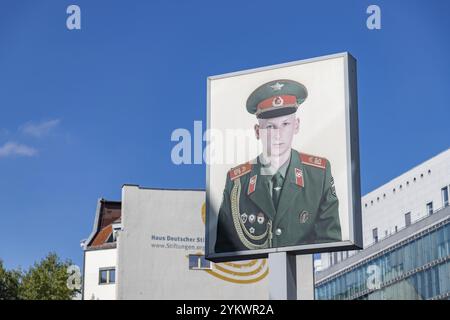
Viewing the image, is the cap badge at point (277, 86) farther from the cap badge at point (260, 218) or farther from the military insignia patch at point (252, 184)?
the cap badge at point (260, 218)

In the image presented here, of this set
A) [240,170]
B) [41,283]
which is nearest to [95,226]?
[41,283]

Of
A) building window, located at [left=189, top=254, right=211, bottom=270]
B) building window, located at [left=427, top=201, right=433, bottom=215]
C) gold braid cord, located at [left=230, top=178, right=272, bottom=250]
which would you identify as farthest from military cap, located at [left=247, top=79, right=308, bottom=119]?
building window, located at [left=427, top=201, right=433, bottom=215]

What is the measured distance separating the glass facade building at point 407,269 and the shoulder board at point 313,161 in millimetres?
42508

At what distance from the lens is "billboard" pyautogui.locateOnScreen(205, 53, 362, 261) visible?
25.8 metres

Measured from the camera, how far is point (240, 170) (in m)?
27.7

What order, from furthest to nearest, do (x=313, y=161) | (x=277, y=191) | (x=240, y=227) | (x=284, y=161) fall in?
1. (x=240, y=227)
2. (x=284, y=161)
3. (x=277, y=191)
4. (x=313, y=161)

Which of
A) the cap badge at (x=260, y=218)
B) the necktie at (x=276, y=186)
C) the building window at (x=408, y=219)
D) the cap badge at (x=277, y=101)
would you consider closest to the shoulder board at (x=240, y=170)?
the necktie at (x=276, y=186)

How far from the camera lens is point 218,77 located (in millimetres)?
28891

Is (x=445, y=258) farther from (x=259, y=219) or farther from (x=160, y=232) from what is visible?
(x=259, y=219)

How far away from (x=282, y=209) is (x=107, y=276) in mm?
36921

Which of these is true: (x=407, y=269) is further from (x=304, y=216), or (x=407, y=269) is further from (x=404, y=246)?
(x=304, y=216)

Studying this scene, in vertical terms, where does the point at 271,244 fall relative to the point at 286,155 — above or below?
below
